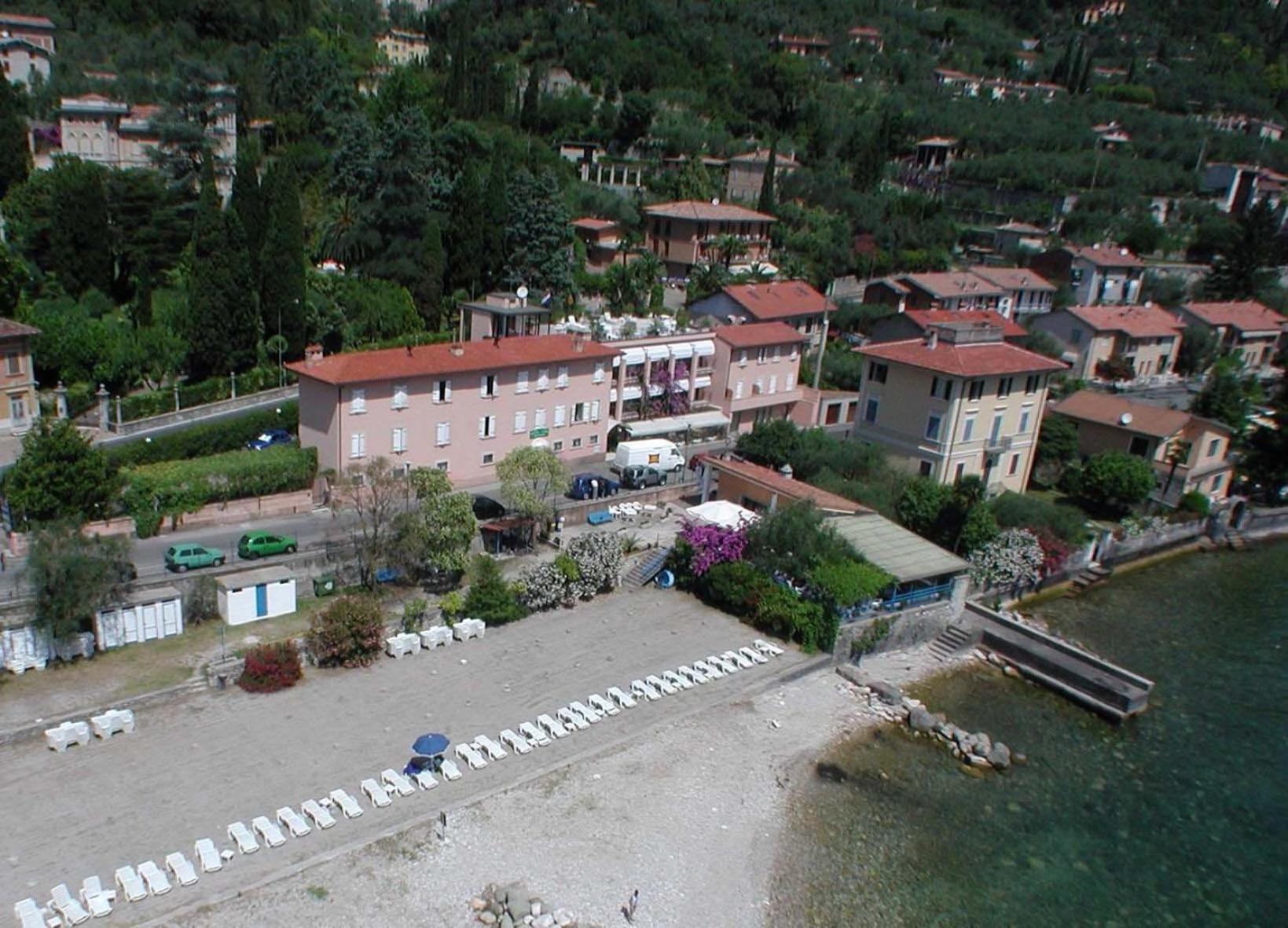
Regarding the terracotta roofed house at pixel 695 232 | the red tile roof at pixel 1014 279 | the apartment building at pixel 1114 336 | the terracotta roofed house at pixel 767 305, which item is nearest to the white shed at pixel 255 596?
the terracotta roofed house at pixel 767 305

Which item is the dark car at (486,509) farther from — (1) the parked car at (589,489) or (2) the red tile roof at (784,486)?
(2) the red tile roof at (784,486)

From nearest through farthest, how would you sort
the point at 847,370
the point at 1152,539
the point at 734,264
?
1. the point at 1152,539
2. the point at 847,370
3. the point at 734,264

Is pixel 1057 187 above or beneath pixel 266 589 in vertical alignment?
above

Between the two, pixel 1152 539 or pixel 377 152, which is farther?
pixel 377 152

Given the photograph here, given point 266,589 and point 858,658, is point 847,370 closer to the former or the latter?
point 858,658

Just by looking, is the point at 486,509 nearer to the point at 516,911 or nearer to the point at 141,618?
the point at 141,618

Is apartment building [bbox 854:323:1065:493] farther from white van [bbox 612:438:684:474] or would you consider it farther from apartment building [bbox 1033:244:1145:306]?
apartment building [bbox 1033:244:1145:306]

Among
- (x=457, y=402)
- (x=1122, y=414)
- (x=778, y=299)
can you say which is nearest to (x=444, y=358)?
(x=457, y=402)

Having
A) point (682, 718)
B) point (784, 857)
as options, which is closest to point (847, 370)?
point (682, 718)

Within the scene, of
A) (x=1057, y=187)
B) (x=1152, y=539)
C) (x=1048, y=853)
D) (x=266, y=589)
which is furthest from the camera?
(x=1057, y=187)
